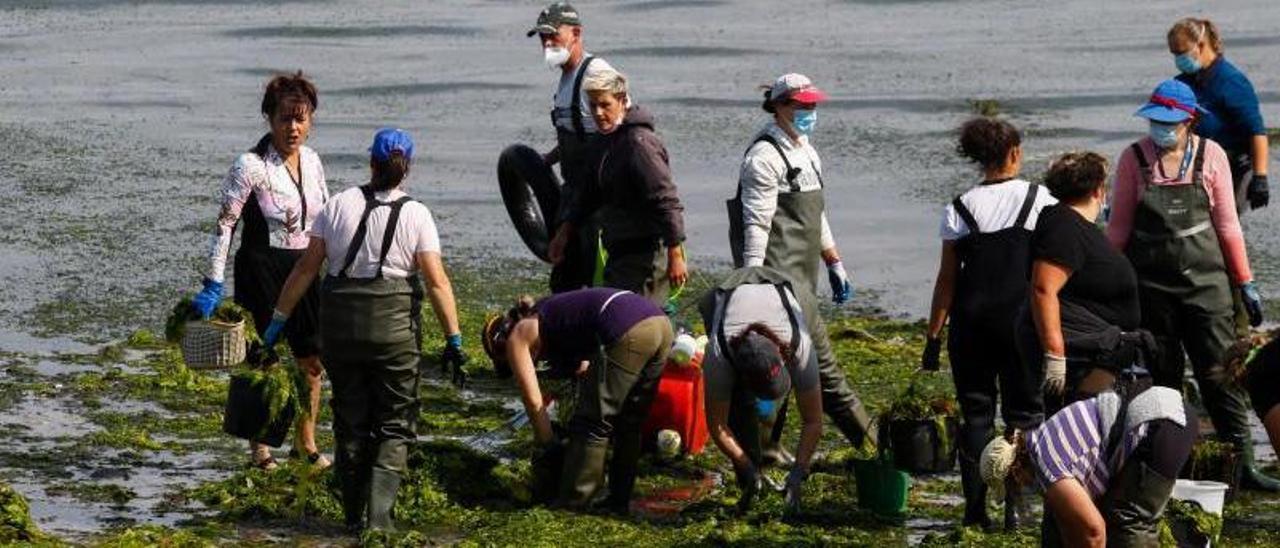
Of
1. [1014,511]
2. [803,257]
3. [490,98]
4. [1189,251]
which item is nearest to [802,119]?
[803,257]

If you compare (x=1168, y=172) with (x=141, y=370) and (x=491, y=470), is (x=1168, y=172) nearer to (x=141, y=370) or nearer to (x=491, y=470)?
(x=491, y=470)

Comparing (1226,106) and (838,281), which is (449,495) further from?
(1226,106)

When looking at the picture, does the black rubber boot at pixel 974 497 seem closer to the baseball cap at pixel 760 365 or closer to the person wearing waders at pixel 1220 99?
the baseball cap at pixel 760 365

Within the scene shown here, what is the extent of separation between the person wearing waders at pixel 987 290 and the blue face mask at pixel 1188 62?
7.36 ft

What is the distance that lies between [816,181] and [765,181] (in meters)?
0.33

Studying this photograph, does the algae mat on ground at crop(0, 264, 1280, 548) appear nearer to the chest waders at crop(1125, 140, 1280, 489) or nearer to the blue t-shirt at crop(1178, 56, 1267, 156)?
the chest waders at crop(1125, 140, 1280, 489)

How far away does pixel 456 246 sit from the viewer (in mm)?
17078

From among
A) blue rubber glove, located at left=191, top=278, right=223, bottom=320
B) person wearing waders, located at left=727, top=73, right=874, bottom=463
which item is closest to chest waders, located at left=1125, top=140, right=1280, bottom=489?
person wearing waders, located at left=727, top=73, right=874, bottom=463

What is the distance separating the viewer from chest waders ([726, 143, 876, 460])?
1136cm

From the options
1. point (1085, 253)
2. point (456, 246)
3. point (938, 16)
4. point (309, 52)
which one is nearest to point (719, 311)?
point (1085, 253)

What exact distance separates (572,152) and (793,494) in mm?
2744

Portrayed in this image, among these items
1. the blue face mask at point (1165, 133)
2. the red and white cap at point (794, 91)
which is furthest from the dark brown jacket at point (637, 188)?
the blue face mask at point (1165, 133)

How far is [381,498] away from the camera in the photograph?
999 centimetres

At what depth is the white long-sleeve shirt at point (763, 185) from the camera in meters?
11.3
